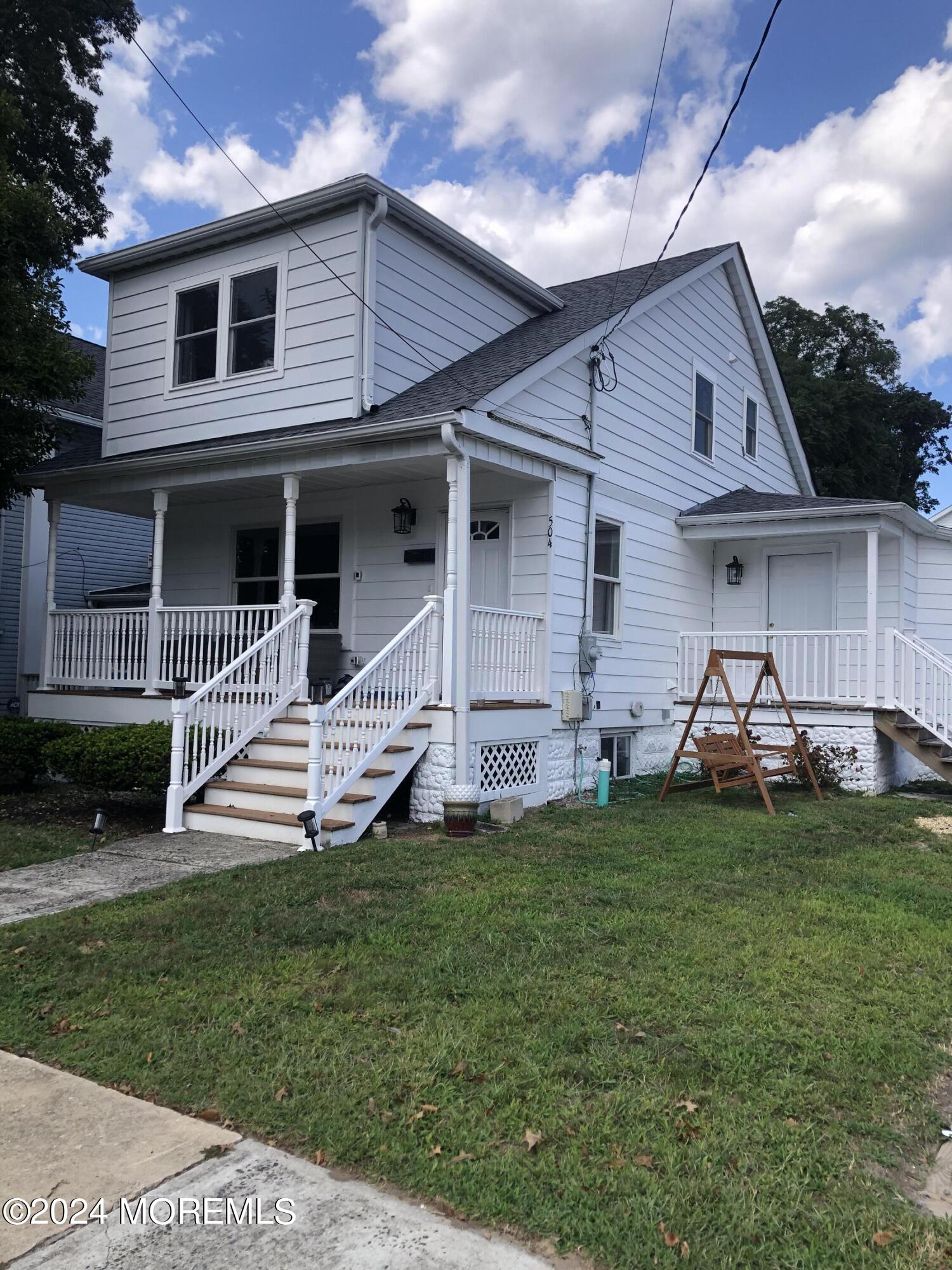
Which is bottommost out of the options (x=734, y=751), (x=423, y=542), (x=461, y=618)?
(x=734, y=751)

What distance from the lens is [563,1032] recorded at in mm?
3773

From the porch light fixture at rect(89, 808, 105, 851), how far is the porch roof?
8293 mm

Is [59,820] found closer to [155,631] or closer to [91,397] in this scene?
[155,631]

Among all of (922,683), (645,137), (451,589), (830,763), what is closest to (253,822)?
(451,589)

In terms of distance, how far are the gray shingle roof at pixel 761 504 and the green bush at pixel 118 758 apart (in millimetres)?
7792

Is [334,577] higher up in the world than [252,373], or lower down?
lower down

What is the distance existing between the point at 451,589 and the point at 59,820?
13.8ft

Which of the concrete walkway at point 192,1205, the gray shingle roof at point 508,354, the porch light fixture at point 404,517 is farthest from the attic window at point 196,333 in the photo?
the concrete walkway at point 192,1205

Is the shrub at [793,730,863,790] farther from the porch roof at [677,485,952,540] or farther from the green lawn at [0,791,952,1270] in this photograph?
the green lawn at [0,791,952,1270]

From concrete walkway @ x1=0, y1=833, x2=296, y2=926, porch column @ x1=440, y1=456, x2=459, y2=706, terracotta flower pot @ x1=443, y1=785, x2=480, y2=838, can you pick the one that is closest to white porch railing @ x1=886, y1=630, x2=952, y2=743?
porch column @ x1=440, y1=456, x2=459, y2=706

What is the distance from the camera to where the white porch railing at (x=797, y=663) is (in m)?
11.5

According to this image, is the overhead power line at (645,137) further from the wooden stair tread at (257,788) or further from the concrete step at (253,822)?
the concrete step at (253,822)

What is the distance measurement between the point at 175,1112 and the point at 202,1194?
1.74ft

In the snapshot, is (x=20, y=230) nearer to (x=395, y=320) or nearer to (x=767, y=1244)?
(x=395, y=320)
